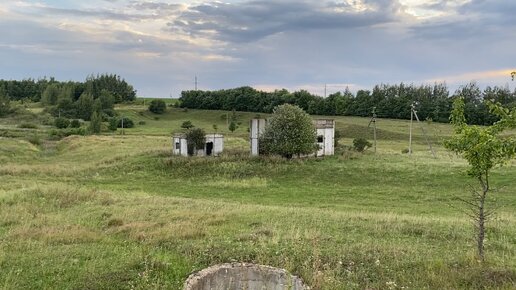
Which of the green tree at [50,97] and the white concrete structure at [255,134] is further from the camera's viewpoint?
the green tree at [50,97]

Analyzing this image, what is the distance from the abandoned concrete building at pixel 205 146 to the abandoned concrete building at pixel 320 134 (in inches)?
135

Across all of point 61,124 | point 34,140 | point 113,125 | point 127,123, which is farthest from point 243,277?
point 127,123

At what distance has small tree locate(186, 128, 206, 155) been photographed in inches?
1622

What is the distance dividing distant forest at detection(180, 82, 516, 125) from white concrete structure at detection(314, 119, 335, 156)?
5972 cm

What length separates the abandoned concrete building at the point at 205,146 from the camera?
136 ft

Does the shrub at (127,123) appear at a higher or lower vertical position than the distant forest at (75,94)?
lower

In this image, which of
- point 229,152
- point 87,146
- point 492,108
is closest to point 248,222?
point 492,108

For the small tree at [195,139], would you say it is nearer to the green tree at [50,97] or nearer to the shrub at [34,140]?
the shrub at [34,140]

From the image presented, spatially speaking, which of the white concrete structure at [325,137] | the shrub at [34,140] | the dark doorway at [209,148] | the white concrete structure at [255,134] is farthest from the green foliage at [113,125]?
the white concrete structure at [325,137]

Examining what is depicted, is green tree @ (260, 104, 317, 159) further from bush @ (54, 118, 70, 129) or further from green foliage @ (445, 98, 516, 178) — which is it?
bush @ (54, 118, 70, 129)

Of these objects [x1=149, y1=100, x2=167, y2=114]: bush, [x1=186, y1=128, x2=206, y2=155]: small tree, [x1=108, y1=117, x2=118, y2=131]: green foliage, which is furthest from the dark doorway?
[x1=149, y1=100, x2=167, y2=114]: bush

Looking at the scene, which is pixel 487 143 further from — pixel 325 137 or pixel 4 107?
pixel 4 107

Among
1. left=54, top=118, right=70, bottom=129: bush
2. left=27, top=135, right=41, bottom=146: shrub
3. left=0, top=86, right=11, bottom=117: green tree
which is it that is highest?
left=0, top=86, right=11, bottom=117: green tree

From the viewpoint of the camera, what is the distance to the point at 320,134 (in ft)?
135
